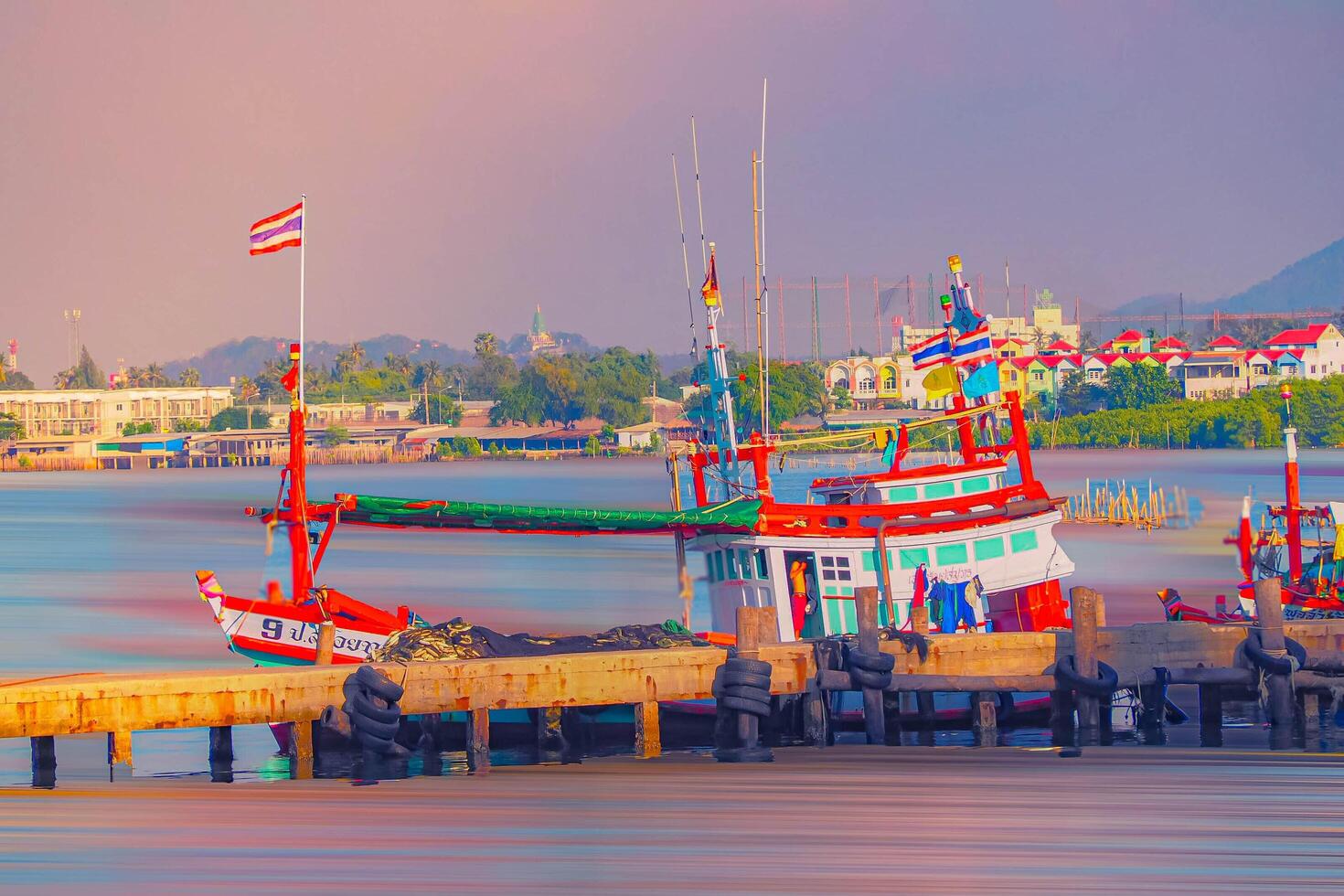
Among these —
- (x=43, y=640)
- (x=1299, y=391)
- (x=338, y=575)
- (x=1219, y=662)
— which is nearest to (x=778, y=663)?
Answer: (x=1219, y=662)

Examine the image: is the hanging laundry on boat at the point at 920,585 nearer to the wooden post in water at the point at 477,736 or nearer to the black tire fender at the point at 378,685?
the wooden post in water at the point at 477,736

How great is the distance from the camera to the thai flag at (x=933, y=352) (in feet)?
99.8

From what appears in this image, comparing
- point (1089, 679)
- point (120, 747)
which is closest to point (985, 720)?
point (1089, 679)

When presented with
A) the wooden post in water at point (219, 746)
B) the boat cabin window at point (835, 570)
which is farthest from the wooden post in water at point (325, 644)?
the boat cabin window at point (835, 570)

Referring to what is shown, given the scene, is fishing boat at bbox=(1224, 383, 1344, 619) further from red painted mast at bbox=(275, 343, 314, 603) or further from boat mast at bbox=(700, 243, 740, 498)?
red painted mast at bbox=(275, 343, 314, 603)

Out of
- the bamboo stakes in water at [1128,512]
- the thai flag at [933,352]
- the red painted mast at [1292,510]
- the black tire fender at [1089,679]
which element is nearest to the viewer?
the black tire fender at [1089,679]

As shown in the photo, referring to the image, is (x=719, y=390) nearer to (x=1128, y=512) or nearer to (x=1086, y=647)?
(x=1086, y=647)

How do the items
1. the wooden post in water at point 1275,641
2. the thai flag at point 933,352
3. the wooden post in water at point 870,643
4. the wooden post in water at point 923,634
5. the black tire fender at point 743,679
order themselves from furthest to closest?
1. the thai flag at point 933,352
2. the wooden post in water at point 923,634
3. the wooden post in water at point 1275,641
4. the wooden post in water at point 870,643
5. the black tire fender at point 743,679

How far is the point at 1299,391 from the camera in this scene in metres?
181

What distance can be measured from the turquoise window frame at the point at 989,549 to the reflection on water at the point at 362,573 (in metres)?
6.44

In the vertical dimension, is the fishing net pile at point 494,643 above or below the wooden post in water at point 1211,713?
above

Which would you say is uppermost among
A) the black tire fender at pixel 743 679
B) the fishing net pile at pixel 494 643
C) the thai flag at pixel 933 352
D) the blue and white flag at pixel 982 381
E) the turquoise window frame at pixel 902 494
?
the thai flag at pixel 933 352

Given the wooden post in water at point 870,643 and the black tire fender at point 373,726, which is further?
the wooden post in water at point 870,643

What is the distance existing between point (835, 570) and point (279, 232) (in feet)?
32.3
